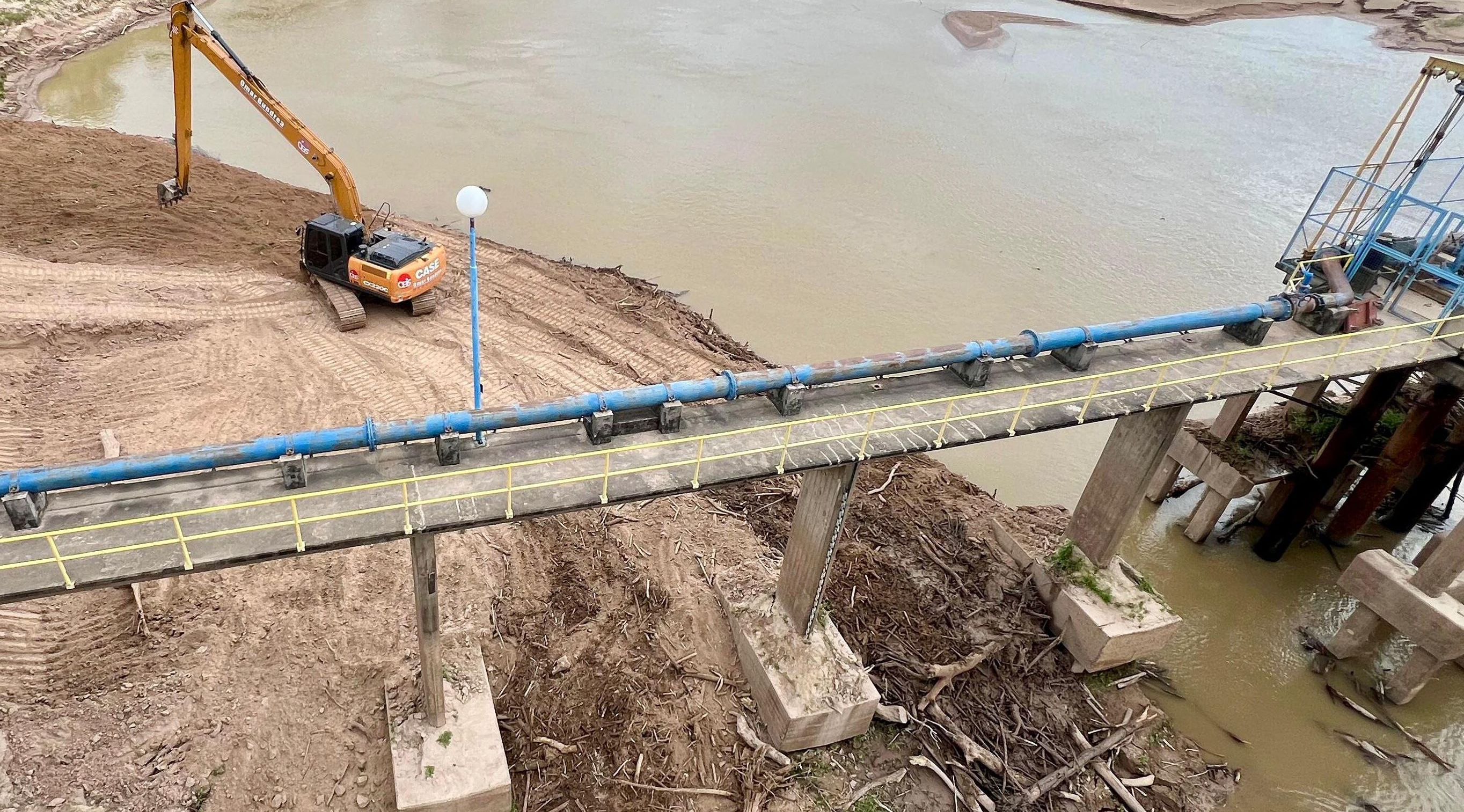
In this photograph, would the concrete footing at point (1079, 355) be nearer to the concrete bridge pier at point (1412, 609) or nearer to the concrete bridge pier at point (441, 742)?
the concrete bridge pier at point (1412, 609)

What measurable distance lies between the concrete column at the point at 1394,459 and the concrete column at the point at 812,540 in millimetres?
10770

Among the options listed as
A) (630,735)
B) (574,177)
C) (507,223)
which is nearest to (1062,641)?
(630,735)

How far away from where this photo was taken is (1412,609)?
13.6m

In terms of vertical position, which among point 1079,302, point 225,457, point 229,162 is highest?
point 225,457

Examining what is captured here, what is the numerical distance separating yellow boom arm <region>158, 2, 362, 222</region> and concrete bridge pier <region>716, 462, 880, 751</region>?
13.0m

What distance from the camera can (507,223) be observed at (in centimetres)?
2405

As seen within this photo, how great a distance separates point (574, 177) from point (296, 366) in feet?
40.5

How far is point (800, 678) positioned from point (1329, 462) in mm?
10973

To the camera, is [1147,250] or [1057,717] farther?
[1147,250]

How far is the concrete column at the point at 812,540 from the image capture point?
10305mm

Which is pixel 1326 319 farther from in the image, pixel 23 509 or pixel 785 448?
pixel 23 509

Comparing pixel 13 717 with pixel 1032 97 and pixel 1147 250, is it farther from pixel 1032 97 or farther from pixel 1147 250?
pixel 1032 97

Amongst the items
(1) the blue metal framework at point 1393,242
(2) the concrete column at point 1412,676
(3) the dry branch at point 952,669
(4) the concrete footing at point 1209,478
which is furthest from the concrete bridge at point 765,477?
(4) the concrete footing at point 1209,478

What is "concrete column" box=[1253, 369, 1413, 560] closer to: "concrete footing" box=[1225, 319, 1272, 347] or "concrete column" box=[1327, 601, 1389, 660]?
"concrete column" box=[1327, 601, 1389, 660]
